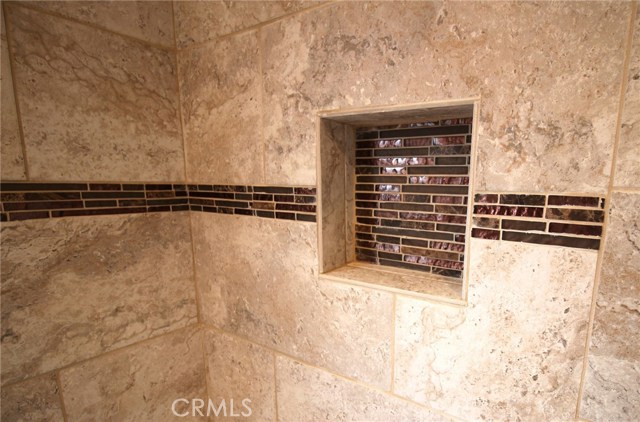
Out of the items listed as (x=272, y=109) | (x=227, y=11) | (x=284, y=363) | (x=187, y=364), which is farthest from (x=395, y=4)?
(x=187, y=364)

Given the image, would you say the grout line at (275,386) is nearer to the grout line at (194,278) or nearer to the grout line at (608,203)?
the grout line at (194,278)

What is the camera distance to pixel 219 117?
105cm

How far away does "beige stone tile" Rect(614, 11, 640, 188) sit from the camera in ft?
1.63

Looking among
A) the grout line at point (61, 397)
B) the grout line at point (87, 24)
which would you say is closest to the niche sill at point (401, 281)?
the grout line at point (61, 397)

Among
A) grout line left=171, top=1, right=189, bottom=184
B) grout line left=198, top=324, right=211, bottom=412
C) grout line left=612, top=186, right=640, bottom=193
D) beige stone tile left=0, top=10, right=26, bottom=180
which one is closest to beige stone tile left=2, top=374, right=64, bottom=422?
grout line left=198, top=324, right=211, bottom=412

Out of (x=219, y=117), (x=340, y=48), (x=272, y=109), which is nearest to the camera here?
(x=340, y=48)

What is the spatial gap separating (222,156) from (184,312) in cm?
68

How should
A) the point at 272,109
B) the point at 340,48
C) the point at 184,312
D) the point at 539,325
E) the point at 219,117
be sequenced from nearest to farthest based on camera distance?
the point at 539,325, the point at 340,48, the point at 272,109, the point at 219,117, the point at 184,312

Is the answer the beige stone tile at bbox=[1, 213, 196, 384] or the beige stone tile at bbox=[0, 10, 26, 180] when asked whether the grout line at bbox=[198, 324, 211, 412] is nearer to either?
the beige stone tile at bbox=[1, 213, 196, 384]

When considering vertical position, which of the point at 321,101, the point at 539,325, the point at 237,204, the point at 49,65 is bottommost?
the point at 539,325

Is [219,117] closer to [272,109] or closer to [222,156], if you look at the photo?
[222,156]

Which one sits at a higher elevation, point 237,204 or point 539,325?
point 237,204

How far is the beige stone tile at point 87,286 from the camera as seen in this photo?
0.84 metres

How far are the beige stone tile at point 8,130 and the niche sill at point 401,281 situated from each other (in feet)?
3.01
